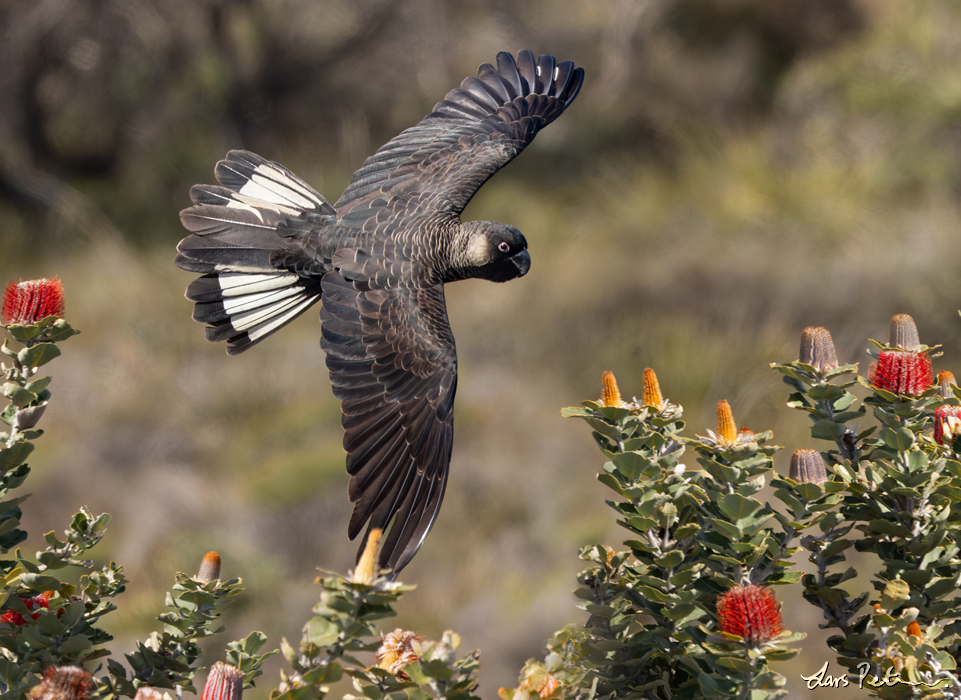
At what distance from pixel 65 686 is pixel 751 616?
0.89 m

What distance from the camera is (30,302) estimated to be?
1.32 meters

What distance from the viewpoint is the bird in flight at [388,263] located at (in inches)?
84.8

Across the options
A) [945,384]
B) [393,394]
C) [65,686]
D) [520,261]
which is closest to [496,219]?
[520,261]

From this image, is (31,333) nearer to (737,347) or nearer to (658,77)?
(737,347)

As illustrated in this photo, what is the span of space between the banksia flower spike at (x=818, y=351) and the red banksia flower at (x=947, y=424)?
252 mm

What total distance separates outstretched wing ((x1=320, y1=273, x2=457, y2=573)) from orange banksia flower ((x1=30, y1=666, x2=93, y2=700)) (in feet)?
2.88

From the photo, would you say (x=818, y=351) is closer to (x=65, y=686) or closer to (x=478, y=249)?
(x=65, y=686)

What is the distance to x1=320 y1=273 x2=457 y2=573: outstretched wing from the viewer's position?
2023 mm

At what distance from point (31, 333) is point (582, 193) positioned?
8.36m

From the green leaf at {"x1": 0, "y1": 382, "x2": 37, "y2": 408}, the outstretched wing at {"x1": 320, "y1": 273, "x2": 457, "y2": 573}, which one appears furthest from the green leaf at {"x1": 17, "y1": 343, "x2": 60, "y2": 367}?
the outstretched wing at {"x1": 320, "y1": 273, "x2": 457, "y2": 573}

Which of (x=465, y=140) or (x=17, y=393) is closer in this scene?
(x=17, y=393)

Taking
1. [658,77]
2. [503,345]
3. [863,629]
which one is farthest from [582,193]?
[863,629]

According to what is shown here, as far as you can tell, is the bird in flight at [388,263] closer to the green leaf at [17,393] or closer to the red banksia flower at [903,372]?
the green leaf at [17,393]

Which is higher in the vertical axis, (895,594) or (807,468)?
(807,468)
